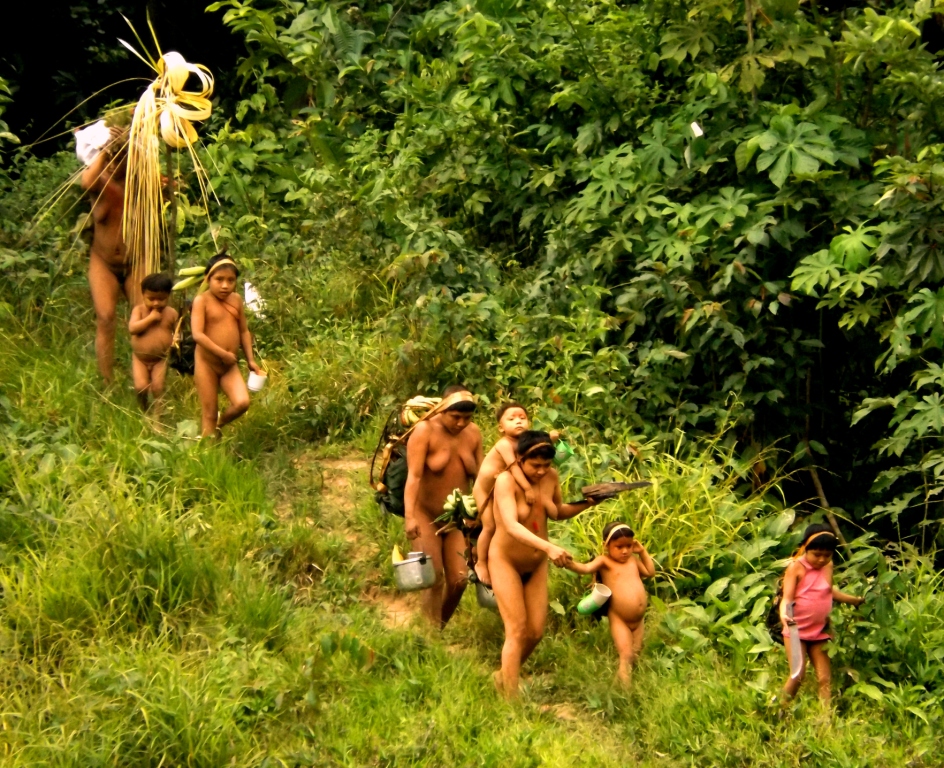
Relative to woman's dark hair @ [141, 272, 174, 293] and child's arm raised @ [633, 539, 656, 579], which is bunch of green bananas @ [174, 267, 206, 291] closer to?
woman's dark hair @ [141, 272, 174, 293]

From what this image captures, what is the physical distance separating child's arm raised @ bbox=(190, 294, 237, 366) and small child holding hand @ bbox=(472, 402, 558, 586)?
1.86 metres

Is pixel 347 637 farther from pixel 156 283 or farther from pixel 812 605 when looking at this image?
pixel 156 283

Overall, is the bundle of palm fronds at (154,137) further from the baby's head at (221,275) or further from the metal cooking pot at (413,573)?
the metal cooking pot at (413,573)

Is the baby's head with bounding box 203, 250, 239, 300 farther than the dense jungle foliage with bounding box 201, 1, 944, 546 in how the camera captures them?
No

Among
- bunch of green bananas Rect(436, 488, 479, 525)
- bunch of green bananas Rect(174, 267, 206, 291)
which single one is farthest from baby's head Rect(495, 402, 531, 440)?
bunch of green bananas Rect(174, 267, 206, 291)

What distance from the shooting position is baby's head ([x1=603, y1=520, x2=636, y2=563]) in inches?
218

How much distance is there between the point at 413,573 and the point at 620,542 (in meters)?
0.90

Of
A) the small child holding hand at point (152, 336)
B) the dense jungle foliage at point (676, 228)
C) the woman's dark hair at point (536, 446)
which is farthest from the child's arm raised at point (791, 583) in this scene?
the small child holding hand at point (152, 336)

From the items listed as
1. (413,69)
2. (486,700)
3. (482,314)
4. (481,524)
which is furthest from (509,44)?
(486,700)

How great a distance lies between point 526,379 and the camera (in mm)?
7586

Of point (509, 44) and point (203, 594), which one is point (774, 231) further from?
point (203, 594)

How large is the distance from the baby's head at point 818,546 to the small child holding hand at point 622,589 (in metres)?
0.70

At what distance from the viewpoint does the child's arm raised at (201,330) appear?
22.5ft

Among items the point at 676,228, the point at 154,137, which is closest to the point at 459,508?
the point at 676,228
